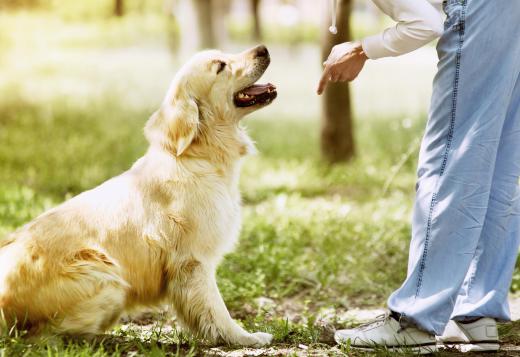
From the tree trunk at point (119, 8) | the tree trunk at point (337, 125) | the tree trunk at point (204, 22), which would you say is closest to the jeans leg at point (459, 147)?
the tree trunk at point (337, 125)

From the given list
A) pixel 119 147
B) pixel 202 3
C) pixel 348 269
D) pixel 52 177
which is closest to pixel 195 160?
pixel 348 269

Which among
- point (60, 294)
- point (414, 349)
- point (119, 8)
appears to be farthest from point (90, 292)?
point (119, 8)

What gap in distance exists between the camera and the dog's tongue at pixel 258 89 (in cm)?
377

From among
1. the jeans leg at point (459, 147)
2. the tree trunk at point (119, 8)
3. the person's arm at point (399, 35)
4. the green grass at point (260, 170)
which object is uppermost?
the tree trunk at point (119, 8)

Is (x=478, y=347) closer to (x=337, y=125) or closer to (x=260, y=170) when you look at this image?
(x=260, y=170)

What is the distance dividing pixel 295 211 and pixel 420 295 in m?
3.29

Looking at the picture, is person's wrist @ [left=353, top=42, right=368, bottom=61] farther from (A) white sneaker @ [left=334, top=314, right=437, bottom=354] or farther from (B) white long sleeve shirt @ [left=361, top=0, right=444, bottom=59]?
(A) white sneaker @ [left=334, top=314, right=437, bottom=354]

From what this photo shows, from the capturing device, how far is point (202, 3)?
45.3ft

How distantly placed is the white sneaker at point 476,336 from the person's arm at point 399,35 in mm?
1283

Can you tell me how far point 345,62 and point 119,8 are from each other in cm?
1323

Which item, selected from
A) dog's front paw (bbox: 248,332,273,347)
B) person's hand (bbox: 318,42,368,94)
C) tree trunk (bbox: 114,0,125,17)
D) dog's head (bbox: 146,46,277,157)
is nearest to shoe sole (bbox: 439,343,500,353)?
dog's front paw (bbox: 248,332,273,347)

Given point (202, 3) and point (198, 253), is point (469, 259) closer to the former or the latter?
point (198, 253)

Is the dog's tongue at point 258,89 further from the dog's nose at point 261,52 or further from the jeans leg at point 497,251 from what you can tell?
the jeans leg at point 497,251

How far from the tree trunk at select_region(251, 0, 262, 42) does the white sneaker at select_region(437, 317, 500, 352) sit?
51.1 feet
